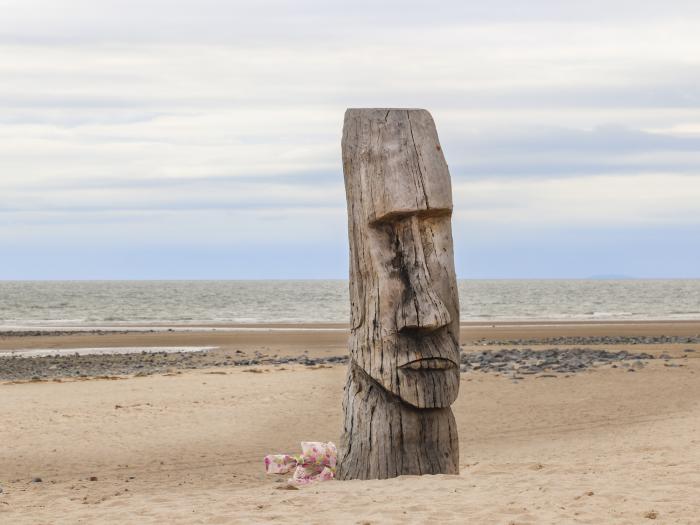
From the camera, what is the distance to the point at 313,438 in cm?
1305

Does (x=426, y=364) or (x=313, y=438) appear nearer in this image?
(x=426, y=364)

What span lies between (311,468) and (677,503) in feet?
11.9

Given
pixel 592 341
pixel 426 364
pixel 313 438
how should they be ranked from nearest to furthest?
pixel 426 364, pixel 313 438, pixel 592 341

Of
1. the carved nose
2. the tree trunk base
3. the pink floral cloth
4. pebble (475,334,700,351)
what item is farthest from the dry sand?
pebble (475,334,700,351)

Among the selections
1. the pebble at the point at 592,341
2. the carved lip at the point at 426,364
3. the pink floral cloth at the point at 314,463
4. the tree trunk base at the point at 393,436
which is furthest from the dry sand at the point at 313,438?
the pebble at the point at 592,341

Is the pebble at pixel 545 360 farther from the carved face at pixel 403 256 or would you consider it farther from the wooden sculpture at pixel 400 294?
the carved face at pixel 403 256

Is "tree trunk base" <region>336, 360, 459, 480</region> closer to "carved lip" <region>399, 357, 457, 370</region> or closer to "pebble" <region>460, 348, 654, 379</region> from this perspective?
"carved lip" <region>399, 357, 457, 370</region>

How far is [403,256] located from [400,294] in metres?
0.33

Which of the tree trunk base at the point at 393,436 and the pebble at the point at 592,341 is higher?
the tree trunk base at the point at 393,436

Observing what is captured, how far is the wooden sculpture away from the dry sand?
0.40 m

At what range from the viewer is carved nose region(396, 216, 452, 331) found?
7.69 meters

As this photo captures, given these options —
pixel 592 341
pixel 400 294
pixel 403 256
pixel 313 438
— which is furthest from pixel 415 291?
pixel 592 341

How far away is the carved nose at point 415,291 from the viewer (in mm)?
7688

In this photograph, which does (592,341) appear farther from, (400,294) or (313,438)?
(400,294)
